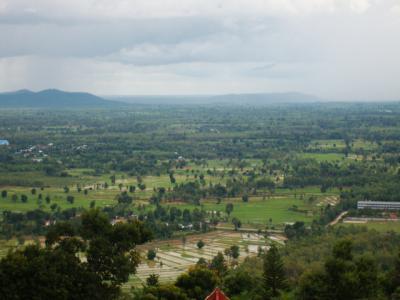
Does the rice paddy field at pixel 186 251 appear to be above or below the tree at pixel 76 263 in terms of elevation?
below

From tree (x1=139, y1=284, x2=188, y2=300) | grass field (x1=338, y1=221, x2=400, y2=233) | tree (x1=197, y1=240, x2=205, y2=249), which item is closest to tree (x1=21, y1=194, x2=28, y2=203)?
tree (x1=197, y1=240, x2=205, y2=249)

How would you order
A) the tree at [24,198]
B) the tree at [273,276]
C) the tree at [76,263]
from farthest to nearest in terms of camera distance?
1. the tree at [24,198]
2. the tree at [273,276]
3. the tree at [76,263]

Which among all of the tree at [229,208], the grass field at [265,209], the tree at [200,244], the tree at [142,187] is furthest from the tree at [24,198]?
the tree at [200,244]

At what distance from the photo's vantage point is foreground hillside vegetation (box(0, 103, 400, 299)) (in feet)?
79.7

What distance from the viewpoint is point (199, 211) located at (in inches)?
2061

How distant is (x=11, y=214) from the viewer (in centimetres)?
4953

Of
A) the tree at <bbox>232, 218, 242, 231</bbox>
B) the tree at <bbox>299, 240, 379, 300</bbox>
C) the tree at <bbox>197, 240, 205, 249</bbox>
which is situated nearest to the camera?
Result: the tree at <bbox>299, 240, 379, 300</bbox>

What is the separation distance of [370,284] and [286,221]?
Answer: 1000 inches

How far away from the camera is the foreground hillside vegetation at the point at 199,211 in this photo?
24.3 meters

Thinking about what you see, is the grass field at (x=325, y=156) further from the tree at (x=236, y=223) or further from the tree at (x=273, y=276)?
the tree at (x=273, y=276)

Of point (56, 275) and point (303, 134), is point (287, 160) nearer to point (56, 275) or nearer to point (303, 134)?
point (303, 134)

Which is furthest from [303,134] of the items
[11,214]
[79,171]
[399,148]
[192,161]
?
[11,214]

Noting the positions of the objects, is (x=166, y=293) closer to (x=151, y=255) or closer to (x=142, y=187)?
(x=151, y=255)

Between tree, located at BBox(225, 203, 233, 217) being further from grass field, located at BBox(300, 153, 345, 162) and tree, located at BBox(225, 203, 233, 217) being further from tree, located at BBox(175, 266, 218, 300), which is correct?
grass field, located at BBox(300, 153, 345, 162)
